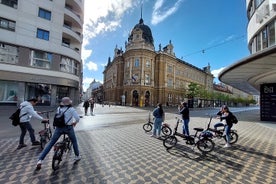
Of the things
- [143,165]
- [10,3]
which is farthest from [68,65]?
[143,165]

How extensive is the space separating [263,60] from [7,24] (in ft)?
81.6

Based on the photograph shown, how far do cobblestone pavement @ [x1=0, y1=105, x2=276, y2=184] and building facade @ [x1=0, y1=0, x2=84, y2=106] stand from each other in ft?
52.2

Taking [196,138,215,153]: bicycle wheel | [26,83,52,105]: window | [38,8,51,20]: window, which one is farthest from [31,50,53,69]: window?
[196,138,215,153]: bicycle wheel

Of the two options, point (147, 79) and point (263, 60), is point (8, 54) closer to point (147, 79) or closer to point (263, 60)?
point (263, 60)

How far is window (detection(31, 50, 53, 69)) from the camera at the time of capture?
814 inches

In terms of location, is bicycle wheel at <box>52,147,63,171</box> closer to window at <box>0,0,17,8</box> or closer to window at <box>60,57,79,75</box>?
window at <box>60,57,79,75</box>

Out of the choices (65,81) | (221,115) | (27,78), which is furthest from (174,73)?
(221,115)

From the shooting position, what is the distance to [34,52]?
20781 millimetres

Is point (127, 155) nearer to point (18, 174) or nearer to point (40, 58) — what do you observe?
point (18, 174)

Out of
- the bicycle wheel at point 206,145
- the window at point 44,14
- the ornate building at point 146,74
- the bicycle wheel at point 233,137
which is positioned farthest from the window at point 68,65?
the bicycle wheel at point 233,137

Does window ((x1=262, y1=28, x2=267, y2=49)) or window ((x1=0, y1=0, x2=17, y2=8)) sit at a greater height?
window ((x1=0, y1=0, x2=17, y2=8))

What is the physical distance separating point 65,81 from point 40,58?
419cm

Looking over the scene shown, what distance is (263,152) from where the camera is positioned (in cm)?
631

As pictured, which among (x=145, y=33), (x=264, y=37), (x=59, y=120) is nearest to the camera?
(x=59, y=120)
